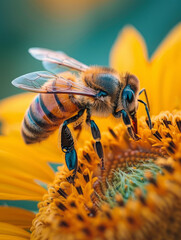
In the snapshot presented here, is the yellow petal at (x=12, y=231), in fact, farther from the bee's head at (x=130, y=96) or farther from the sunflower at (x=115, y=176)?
the bee's head at (x=130, y=96)

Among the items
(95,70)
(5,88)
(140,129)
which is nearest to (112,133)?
(140,129)

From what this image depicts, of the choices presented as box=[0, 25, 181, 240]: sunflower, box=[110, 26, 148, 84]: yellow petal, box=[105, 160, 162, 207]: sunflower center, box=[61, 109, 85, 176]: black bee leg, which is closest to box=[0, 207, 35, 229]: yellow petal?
box=[0, 25, 181, 240]: sunflower

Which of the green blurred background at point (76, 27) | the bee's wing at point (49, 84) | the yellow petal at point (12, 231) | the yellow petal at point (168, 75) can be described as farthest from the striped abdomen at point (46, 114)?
the green blurred background at point (76, 27)

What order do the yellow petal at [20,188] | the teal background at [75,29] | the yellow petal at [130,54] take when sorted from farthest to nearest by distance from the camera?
the teal background at [75,29]
the yellow petal at [130,54]
the yellow petal at [20,188]

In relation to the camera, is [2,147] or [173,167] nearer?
[173,167]

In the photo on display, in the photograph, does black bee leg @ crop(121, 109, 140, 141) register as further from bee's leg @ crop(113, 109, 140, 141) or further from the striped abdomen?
the striped abdomen

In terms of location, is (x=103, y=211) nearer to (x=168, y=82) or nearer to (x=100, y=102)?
(x=100, y=102)
